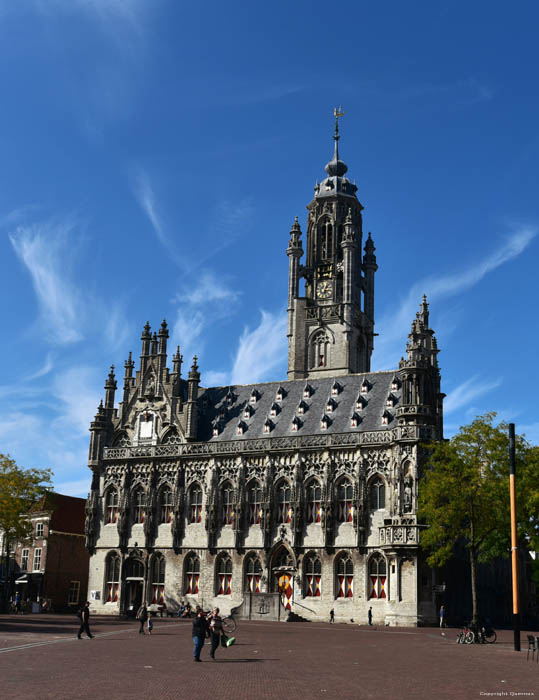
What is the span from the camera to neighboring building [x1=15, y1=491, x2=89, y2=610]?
78688mm

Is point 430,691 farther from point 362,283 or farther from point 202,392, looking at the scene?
point 362,283

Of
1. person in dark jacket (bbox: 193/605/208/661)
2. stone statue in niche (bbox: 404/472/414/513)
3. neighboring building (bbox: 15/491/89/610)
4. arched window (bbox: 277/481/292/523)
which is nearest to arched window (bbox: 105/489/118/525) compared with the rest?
neighboring building (bbox: 15/491/89/610)

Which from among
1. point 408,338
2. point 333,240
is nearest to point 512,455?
point 408,338

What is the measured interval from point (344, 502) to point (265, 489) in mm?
6726

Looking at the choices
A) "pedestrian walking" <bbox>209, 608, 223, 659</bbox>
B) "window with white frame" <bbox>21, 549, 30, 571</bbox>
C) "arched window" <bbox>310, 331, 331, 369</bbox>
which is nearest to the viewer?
"pedestrian walking" <bbox>209, 608, 223, 659</bbox>

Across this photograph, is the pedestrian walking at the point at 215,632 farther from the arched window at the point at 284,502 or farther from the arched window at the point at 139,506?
the arched window at the point at 139,506

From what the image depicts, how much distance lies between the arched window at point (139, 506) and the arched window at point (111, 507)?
195cm

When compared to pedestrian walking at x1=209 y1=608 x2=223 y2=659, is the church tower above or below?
above

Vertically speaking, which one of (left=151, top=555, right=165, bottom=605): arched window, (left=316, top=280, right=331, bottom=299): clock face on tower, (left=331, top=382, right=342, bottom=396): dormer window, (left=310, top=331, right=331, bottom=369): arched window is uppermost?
(left=316, top=280, right=331, bottom=299): clock face on tower

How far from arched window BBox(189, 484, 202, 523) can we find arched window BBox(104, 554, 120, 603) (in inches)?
319

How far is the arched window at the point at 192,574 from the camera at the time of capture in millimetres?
67438

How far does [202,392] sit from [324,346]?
2173cm

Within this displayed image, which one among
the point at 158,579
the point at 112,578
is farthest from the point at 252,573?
the point at 112,578

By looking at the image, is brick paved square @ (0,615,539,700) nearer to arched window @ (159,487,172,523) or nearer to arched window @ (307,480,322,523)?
arched window @ (307,480,322,523)
